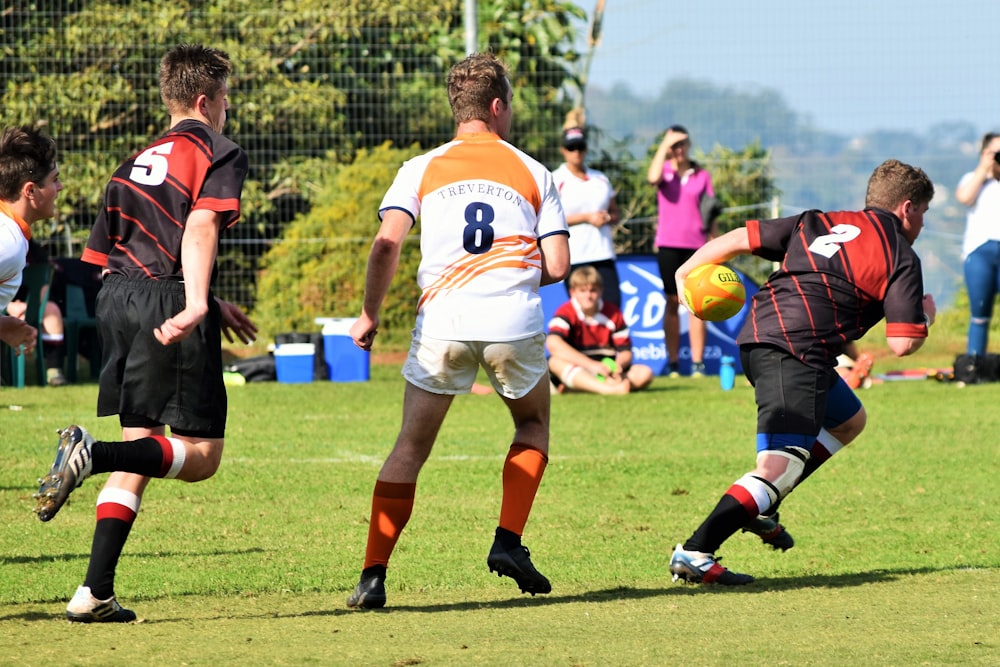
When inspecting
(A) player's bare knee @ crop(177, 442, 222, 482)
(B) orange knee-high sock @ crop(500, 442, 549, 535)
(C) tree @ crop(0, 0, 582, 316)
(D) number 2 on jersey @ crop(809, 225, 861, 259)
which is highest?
(C) tree @ crop(0, 0, 582, 316)

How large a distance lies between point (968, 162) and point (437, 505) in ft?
51.3

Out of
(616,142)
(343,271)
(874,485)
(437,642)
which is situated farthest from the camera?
(616,142)

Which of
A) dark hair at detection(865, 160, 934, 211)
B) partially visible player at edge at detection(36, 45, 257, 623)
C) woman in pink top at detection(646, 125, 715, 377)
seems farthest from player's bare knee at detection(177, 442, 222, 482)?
woman in pink top at detection(646, 125, 715, 377)

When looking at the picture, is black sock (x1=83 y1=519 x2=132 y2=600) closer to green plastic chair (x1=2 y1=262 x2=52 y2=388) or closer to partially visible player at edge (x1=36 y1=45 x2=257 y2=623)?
partially visible player at edge (x1=36 y1=45 x2=257 y2=623)

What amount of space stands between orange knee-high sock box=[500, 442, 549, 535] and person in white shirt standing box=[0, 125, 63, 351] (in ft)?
6.24

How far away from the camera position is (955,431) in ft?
35.2

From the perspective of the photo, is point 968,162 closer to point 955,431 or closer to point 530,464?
point 955,431

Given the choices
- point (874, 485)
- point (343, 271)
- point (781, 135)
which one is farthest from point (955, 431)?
point (781, 135)

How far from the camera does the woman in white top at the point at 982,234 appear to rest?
13.7 metres

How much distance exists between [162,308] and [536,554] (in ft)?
7.71

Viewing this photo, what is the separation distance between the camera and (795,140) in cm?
2089

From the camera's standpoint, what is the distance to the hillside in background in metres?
19.5

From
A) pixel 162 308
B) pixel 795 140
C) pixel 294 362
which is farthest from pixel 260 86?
pixel 162 308

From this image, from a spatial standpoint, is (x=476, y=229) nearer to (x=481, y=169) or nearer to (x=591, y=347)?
(x=481, y=169)
